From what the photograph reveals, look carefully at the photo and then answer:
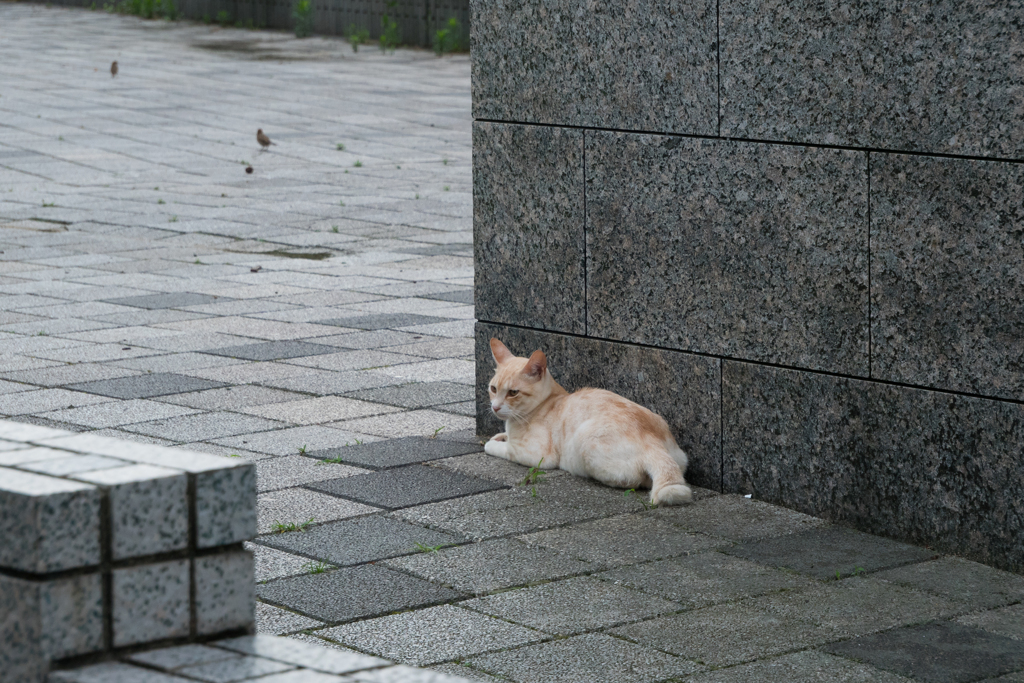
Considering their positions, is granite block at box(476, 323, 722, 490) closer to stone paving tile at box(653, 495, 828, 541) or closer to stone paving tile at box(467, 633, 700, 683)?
stone paving tile at box(653, 495, 828, 541)

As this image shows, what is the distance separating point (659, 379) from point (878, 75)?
1.55m

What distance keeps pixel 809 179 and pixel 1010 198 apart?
79cm

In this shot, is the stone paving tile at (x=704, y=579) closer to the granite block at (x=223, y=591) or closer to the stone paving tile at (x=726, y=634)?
the stone paving tile at (x=726, y=634)

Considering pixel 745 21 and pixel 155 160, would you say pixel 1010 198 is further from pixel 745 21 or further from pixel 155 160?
pixel 155 160

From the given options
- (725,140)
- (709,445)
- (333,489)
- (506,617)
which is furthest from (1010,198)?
(333,489)

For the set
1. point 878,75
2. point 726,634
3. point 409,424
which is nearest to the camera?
point 726,634

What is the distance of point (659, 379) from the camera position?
586 cm

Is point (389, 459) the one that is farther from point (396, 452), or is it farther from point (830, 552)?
point (830, 552)

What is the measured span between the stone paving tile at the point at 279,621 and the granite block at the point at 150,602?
1363mm

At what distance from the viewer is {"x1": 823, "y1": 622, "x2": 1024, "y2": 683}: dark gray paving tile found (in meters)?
3.86

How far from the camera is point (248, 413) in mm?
6723

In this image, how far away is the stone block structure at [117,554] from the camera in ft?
8.25

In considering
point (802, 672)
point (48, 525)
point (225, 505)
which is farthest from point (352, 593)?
point (48, 525)

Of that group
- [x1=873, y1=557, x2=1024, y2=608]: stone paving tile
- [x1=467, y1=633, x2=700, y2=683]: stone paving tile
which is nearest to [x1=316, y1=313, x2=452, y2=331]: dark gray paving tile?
[x1=873, y1=557, x2=1024, y2=608]: stone paving tile
